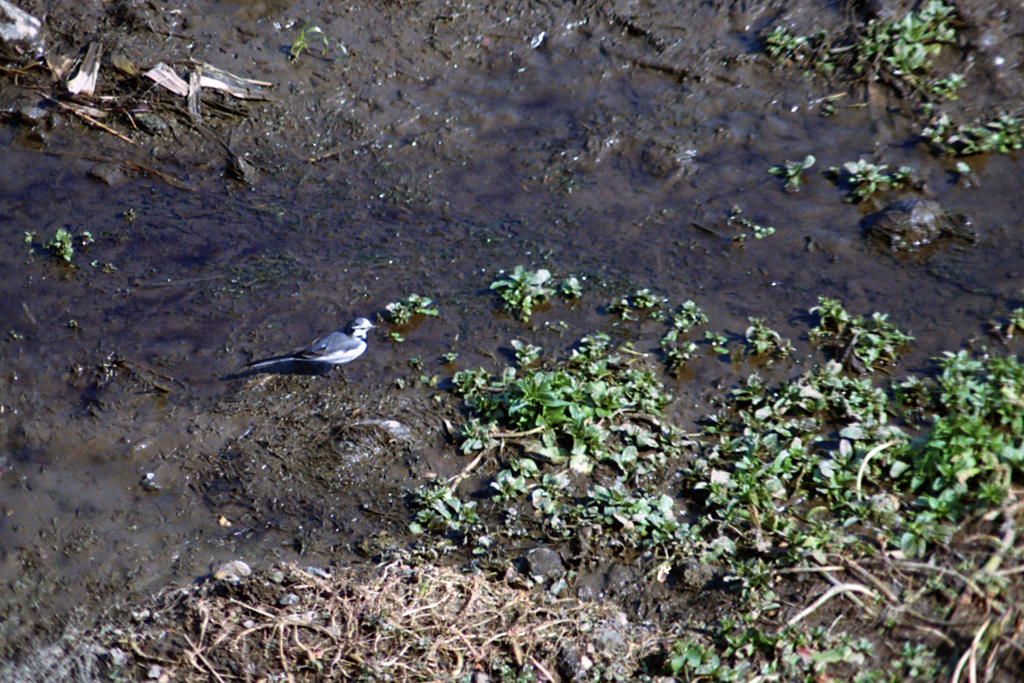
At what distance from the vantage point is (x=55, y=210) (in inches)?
299

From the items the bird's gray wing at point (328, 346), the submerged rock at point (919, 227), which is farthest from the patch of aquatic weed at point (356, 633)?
the submerged rock at point (919, 227)

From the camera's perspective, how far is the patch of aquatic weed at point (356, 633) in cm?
420

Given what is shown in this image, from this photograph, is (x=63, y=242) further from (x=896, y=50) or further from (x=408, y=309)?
(x=896, y=50)

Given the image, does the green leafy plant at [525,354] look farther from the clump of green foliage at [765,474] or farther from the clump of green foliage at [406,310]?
the clump of green foliage at [406,310]

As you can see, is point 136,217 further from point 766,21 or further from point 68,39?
point 766,21

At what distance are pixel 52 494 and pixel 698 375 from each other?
470 cm

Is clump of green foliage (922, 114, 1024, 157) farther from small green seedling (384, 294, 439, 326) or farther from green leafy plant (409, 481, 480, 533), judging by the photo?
green leafy plant (409, 481, 480, 533)

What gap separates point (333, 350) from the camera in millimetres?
5863

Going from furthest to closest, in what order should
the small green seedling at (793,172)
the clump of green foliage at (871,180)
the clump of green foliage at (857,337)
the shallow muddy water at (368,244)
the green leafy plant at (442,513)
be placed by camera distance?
the small green seedling at (793,172)
the clump of green foliage at (871,180)
the clump of green foliage at (857,337)
the shallow muddy water at (368,244)
the green leafy plant at (442,513)

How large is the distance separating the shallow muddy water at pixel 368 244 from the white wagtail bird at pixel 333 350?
187 mm

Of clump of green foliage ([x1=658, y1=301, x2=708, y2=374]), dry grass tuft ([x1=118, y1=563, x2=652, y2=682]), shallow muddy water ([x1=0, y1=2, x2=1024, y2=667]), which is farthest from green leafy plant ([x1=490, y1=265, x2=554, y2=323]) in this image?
dry grass tuft ([x1=118, y1=563, x2=652, y2=682])

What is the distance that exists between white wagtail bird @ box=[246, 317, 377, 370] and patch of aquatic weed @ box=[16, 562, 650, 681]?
1795 millimetres

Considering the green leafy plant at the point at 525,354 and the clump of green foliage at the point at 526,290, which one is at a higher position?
the clump of green foliage at the point at 526,290

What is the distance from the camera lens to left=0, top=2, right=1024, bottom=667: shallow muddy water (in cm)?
527
